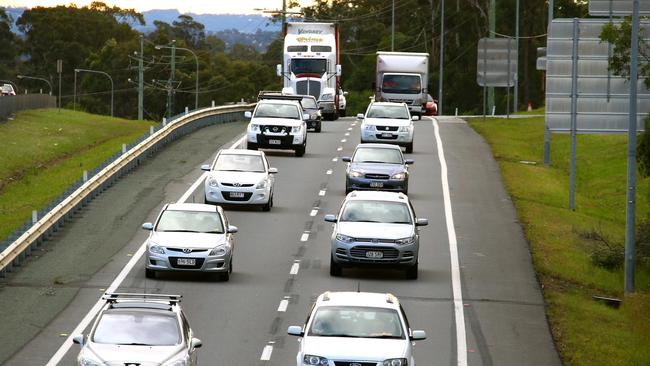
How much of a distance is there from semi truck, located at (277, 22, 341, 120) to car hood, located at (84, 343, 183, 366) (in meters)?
49.3

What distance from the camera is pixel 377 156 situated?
1624 inches

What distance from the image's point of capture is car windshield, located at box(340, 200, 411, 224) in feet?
97.2

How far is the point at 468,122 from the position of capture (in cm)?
7375

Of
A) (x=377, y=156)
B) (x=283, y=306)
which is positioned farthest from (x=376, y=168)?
(x=283, y=306)

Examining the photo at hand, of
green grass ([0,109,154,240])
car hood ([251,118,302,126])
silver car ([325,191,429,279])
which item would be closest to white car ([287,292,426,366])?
silver car ([325,191,429,279])

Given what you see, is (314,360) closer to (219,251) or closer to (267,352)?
(267,352)

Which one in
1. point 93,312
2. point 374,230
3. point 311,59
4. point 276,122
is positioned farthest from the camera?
point 311,59

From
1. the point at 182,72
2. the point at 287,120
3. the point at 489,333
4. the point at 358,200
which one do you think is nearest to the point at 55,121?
the point at 287,120

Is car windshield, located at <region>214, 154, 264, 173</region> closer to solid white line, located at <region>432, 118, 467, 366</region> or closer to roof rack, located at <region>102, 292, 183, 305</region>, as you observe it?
solid white line, located at <region>432, 118, 467, 366</region>

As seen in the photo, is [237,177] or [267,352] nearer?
[267,352]

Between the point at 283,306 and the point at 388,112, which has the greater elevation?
the point at 388,112

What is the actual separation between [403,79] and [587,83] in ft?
107

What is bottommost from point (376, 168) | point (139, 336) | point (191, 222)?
point (139, 336)

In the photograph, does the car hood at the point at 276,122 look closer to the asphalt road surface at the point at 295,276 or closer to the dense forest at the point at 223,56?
the asphalt road surface at the point at 295,276
